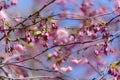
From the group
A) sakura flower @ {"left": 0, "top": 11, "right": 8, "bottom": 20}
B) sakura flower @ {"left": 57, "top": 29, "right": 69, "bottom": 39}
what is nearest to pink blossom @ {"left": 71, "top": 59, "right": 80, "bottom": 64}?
sakura flower @ {"left": 57, "top": 29, "right": 69, "bottom": 39}

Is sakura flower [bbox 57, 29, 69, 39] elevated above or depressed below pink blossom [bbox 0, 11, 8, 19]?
below

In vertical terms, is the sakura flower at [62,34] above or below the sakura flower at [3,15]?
below

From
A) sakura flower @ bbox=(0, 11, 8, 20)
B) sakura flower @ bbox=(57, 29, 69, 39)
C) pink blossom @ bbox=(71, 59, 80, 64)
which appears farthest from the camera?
sakura flower @ bbox=(57, 29, 69, 39)

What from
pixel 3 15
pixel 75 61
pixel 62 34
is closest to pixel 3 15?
pixel 3 15

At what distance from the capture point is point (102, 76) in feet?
12.9

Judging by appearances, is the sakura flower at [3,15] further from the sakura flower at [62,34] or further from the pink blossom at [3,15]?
the sakura flower at [62,34]

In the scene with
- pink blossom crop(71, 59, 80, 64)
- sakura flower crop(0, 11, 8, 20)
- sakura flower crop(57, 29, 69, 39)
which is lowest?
pink blossom crop(71, 59, 80, 64)

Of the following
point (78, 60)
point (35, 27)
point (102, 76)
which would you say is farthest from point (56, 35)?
point (102, 76)

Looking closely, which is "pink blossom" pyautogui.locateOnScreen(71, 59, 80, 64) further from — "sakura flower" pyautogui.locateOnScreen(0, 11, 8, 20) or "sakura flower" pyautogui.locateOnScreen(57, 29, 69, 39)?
"sakura flower" pyautogui.locateOnScreen(0, 11, 8, 20)

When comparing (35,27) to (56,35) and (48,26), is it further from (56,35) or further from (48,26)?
(56,35)

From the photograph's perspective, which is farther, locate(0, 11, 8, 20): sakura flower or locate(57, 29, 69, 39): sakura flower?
locate(57, 29, 69, 39): sakura flower

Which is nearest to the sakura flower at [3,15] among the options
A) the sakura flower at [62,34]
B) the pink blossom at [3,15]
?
the pink blossom at [3,15]

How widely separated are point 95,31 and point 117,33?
29 cm

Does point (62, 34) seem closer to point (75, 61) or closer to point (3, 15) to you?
point (75, 61)
